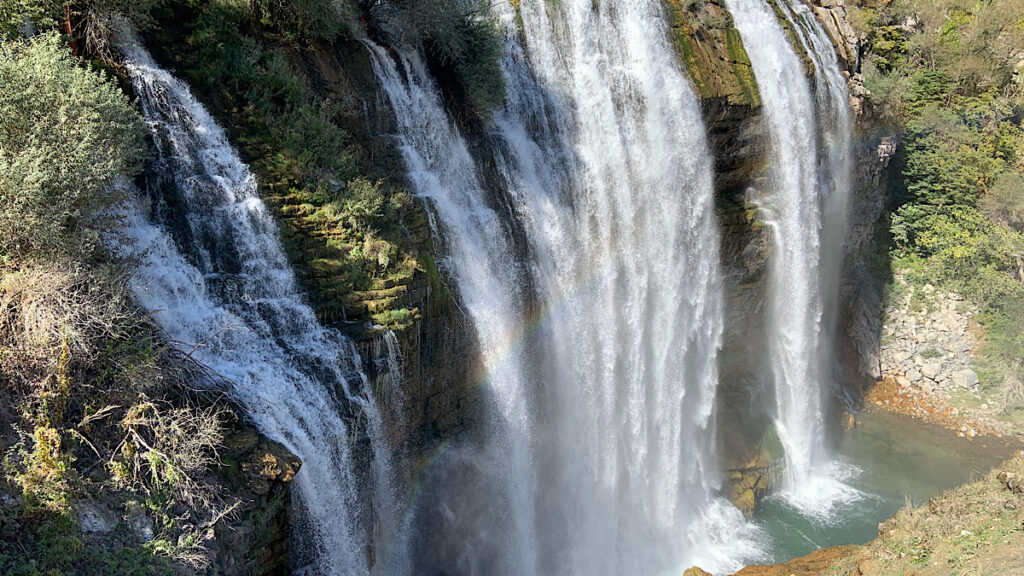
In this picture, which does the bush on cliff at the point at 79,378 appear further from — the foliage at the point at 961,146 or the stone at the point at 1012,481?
the foliage at the point at 961,146

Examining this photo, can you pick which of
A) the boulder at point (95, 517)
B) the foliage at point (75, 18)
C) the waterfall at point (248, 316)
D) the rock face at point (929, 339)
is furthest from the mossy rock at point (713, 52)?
the boulder at point (95, 517)

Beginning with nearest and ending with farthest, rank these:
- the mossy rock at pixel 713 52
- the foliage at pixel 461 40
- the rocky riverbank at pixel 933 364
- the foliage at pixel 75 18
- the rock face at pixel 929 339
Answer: the foliage at pixel 75 18, the foliage at pixel 461 40, the mossy rock at pixel 713 52, the rocky riverbank at pixel 933 364, the rock face at pixel 929 339

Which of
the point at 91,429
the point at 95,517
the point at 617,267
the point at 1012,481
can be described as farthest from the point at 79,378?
the point at 1012,481

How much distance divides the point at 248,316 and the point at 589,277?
6.97 m

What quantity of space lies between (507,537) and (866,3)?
22.3m

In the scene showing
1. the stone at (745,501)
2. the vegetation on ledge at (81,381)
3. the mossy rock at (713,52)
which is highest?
the mossy rock at (713,52)

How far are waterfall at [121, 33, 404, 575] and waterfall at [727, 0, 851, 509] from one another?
40.3 feet

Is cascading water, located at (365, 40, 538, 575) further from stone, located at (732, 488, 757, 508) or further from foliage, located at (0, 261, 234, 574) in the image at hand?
stone, located at (732, 488, 757, 508)

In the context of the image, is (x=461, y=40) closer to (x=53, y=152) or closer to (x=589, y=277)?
(x=589, y=277)

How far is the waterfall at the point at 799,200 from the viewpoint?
1653cm

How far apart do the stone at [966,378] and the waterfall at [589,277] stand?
32.2 ft

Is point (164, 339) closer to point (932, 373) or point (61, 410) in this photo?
point (61, 410)

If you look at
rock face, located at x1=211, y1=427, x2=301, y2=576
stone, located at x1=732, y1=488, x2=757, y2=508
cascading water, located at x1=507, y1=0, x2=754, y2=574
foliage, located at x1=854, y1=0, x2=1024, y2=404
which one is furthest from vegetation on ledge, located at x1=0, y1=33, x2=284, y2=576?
foliage, located at x1=854, y1=0, x2=1024, y2=404

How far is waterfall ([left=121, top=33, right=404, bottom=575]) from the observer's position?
7.37 metres
